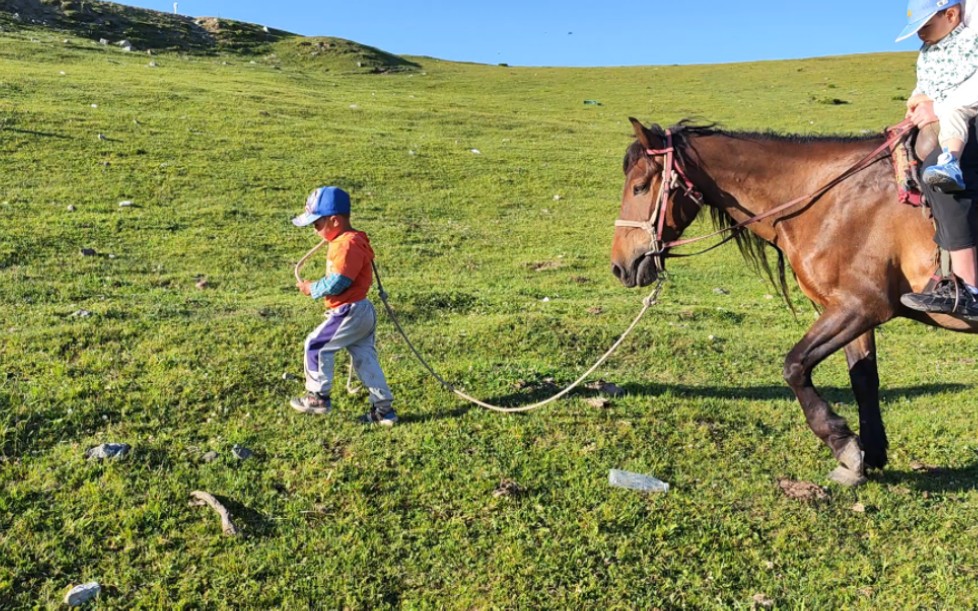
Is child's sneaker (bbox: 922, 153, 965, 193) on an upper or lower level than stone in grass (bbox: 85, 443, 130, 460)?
upper

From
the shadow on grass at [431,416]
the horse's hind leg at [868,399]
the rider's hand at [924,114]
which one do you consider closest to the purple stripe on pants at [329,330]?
the shadow on grass at [431,416]

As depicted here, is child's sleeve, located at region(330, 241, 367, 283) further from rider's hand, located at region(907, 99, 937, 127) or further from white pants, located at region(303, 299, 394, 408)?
rider's hand, located at region(907, 99, 937, 127)

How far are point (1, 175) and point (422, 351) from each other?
42.0 ft

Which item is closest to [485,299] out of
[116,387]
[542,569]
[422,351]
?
[422,351]

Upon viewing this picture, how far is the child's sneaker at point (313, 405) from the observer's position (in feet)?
21.4

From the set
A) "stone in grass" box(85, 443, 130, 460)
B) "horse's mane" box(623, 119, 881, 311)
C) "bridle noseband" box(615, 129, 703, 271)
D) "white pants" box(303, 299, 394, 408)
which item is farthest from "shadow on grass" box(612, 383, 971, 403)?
"stone in grass" box(85, 443, 130, 460)

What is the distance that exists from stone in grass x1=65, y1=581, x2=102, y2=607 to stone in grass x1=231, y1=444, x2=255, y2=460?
162 centimetres

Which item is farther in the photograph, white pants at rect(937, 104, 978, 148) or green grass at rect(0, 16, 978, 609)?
white pants at rect(937, 104, 978, 148)

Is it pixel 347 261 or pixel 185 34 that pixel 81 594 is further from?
pixel 185 34

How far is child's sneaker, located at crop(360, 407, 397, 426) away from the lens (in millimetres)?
6442

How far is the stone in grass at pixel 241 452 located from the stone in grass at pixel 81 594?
1.62 m

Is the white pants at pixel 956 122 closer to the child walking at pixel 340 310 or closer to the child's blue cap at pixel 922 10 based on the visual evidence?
the child's blue cap at pixel 922 10

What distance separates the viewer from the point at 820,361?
5441 millimetres

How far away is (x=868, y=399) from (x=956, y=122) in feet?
7.88
